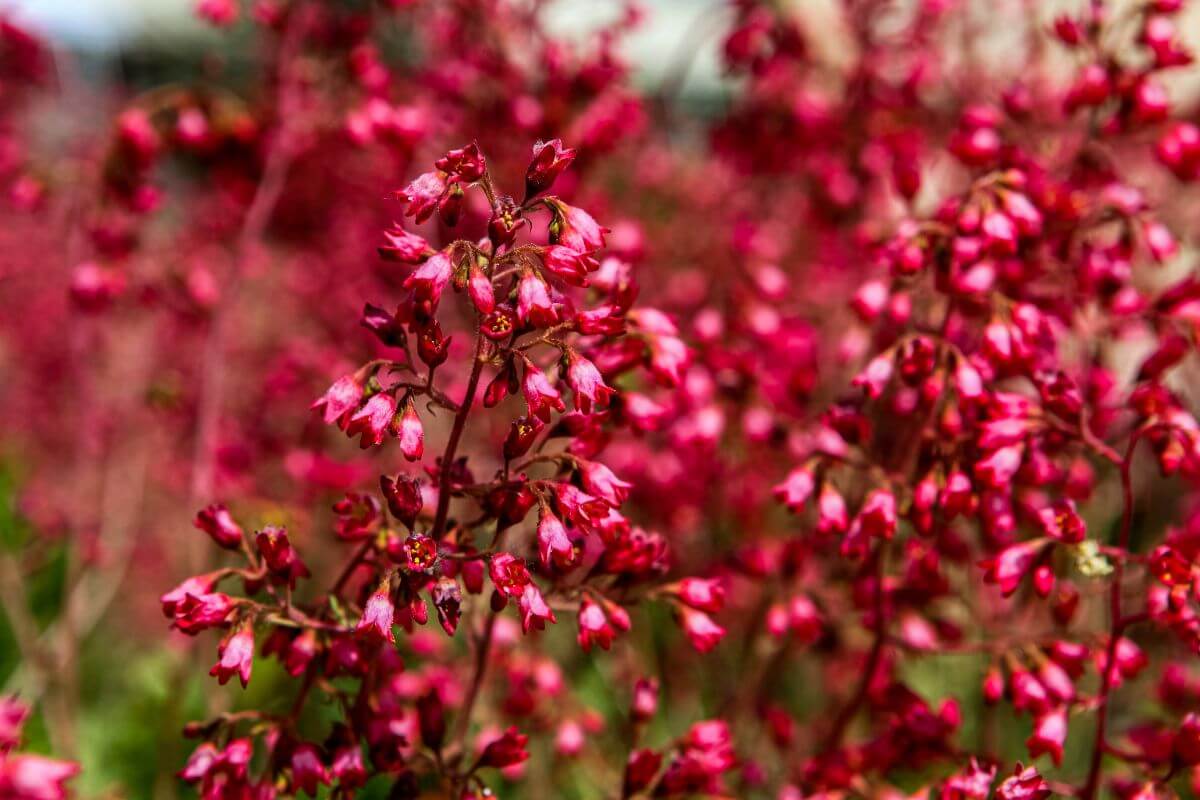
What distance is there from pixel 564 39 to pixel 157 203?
0.99 meters

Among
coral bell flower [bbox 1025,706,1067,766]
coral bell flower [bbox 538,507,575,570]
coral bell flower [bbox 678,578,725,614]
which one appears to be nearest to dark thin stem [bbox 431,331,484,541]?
coral bell flower [bbox 538,507,575,570]

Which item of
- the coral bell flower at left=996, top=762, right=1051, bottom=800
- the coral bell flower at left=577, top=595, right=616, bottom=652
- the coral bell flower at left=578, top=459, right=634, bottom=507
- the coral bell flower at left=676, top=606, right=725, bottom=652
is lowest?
the coral bell flower at left=996, top=762, right=1051, bottom=800

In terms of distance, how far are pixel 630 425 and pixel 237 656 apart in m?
0.57

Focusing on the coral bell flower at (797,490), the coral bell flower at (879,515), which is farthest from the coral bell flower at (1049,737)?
the coral bell flower at (797,490)

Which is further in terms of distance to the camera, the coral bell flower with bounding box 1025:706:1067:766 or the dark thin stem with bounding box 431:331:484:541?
the coral bell flower with bounding box 1025:706:1067:766

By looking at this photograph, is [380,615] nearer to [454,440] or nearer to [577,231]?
[454,440]

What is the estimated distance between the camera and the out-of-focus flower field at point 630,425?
1.26 m

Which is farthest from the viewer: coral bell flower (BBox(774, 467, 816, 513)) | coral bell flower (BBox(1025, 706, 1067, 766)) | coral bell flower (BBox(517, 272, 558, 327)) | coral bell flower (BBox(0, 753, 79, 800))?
coral bell flower (BBox(774, 467, 816, 513))

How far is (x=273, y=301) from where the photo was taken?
4711 mm

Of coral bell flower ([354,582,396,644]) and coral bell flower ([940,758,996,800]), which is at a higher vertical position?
coral bell flower ([354,582,396,644])

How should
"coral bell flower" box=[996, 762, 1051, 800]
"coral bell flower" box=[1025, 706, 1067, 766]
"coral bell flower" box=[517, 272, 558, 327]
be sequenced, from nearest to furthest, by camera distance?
"coral bell flower" box=[517, 272, 558, 327] < "coral bell flower" box=[996, 762, 1051, 800] < "coral bell flower" box=[1025, 706, 1067, 766]

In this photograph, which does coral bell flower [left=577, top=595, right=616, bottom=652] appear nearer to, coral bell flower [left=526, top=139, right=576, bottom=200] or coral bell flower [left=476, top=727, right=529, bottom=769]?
coral bell flower [left=476, top=727, right=529, bottom=769]

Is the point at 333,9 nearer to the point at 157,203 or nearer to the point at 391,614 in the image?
the point at 157,203

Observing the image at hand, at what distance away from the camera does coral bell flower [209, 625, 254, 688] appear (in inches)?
46.1
